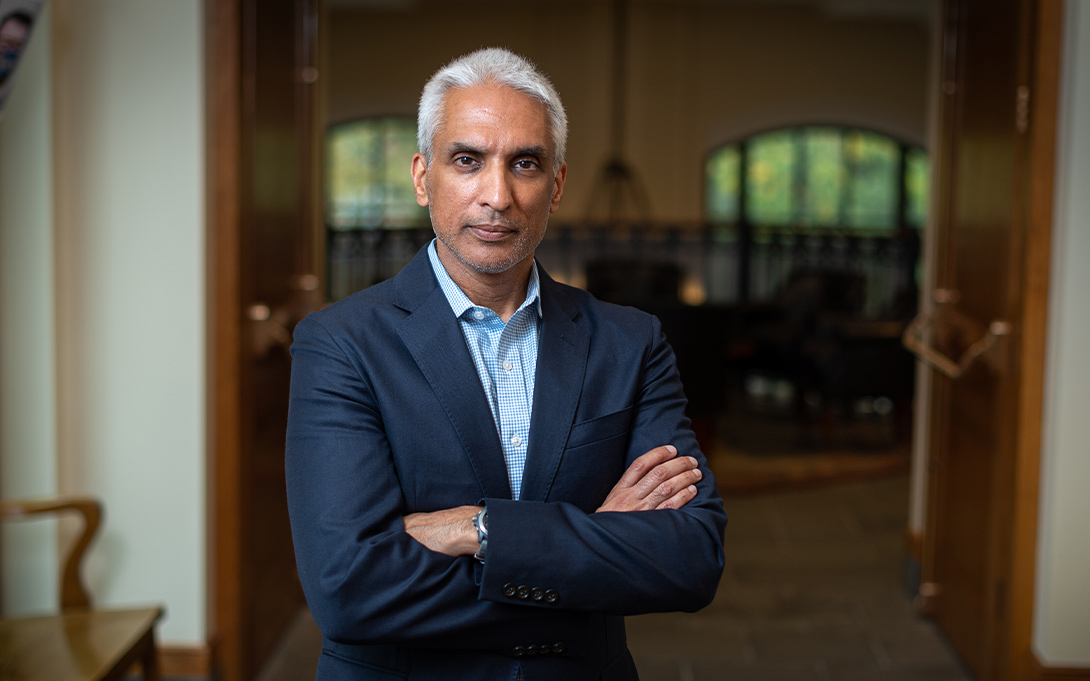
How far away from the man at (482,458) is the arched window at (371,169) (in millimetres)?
9321

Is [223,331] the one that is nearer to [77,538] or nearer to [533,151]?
[77,538]

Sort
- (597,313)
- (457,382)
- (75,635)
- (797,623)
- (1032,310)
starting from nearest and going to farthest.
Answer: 1. (457,382)
2. (597,313)
3. (75,635)
4. (1032,310)
5. (797,623)

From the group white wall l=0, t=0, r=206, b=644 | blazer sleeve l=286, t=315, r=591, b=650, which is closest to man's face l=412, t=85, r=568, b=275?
blazer sleeve l=286, t=315, r=591, b=650

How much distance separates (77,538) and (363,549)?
1.84 metres

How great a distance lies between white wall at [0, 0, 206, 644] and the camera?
2996mm

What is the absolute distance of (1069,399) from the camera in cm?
299

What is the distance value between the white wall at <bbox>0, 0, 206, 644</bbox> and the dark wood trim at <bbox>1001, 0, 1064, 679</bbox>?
2447 mm

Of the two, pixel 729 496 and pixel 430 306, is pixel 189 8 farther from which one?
pixel 729 496

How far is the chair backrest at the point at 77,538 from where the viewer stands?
2.76 m

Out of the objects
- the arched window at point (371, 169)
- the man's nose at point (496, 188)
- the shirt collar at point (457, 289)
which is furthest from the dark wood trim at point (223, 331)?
the arched window at point (371, 169)

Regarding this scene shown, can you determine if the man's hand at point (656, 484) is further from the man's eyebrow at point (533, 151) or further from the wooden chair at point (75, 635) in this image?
the wooden chair at point (75, 635)

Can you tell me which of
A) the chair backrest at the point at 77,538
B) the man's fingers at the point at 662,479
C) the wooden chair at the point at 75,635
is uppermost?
the man's fingers at the point at 662,479

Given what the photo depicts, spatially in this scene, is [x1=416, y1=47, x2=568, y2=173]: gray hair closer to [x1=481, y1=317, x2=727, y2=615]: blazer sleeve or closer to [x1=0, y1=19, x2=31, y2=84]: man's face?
[x1=481, y1=317, x2=727, y2=615]: blazer sleeve

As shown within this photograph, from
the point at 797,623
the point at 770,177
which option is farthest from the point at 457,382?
the point at 770,177
